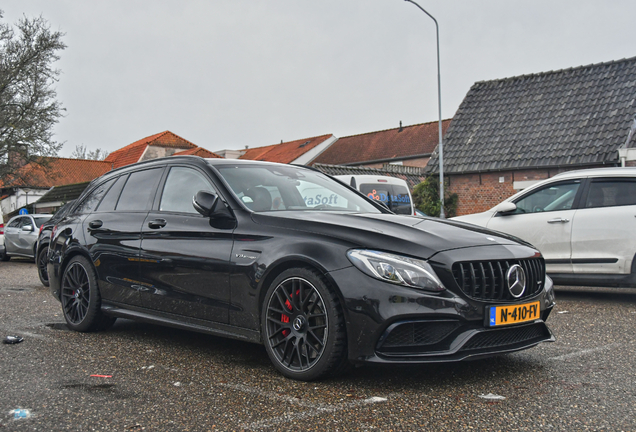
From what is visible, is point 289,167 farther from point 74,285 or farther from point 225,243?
point 74,285

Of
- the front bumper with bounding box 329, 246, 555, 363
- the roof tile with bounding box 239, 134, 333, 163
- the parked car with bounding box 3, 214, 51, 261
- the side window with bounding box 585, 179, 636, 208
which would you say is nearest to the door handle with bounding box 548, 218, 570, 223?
the side window with bounding box 585, 179, 636, 208

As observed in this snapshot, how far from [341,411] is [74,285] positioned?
3.75 meters

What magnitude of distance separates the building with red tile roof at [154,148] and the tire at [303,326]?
166 ft

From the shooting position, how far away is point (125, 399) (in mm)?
3727

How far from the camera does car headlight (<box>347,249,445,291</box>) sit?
12.1ft

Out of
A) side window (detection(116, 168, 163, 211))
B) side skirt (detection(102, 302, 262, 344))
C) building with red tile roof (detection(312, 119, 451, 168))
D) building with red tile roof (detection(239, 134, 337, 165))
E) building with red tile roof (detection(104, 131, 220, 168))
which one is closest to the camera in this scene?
side skirt (detection(102, 302, 262, 344))

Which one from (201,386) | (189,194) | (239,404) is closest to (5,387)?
(201,386)

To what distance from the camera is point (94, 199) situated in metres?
6.43

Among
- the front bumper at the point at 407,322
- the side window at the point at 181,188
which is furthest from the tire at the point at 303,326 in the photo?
the side window at the point at 181,188

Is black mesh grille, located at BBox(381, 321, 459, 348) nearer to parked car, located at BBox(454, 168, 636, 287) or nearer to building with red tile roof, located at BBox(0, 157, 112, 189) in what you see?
parked car, located at BBox(454, 168, 636, 287)

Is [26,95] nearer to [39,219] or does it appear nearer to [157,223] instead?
[39,219]

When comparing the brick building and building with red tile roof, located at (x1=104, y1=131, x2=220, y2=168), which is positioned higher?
building with red tile roof, located at (x1=104, y1=131, x2=220, y2=168)

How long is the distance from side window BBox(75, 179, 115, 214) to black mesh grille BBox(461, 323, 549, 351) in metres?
4.15

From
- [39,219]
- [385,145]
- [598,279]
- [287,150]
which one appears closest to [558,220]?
[598,279]
